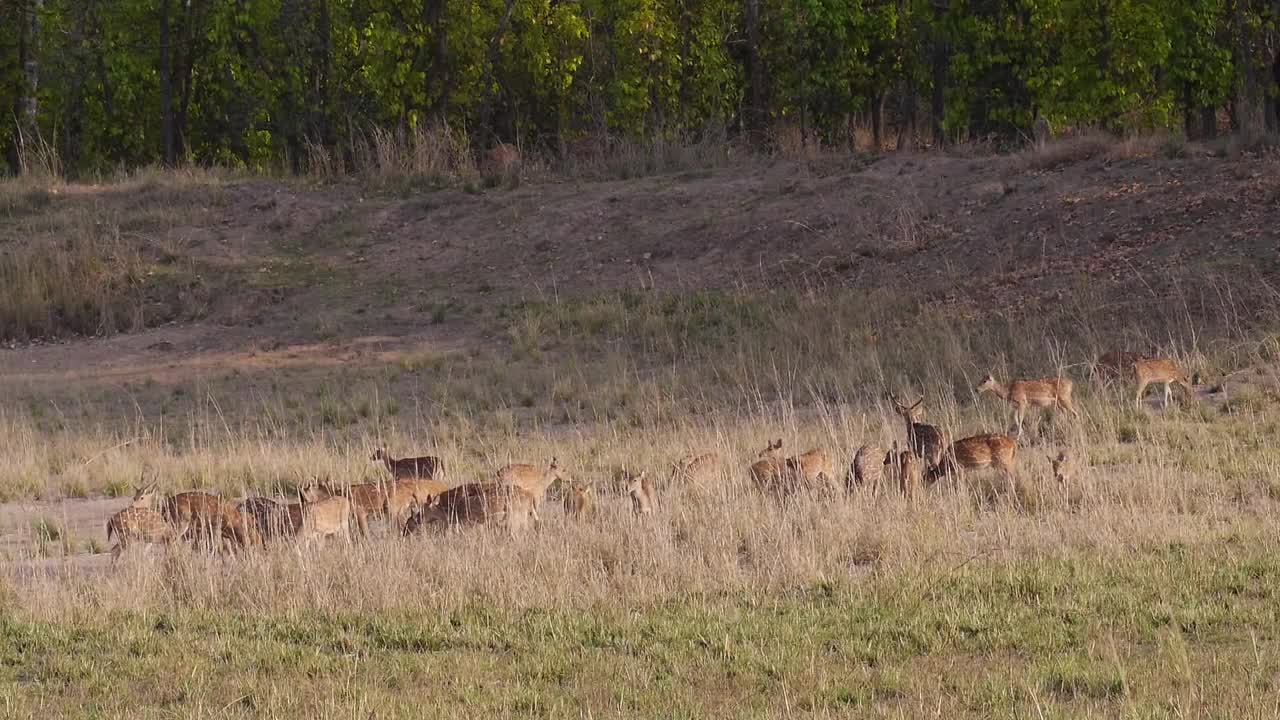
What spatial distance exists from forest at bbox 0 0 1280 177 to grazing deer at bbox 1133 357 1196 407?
53.4 ft

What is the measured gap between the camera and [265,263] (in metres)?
27.1

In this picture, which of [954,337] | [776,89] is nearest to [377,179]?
[776,89]

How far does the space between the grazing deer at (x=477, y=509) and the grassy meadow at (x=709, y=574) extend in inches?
10.0

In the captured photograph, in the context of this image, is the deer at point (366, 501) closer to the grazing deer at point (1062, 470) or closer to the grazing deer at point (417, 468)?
the grazing deer at point (417, 468)

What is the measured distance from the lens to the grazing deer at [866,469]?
37.3 ft

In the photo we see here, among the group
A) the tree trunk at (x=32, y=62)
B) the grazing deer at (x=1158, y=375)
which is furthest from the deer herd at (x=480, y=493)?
the tree trunk at (x=32, y=62)

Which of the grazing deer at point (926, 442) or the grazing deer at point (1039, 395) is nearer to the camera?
the grazing deer at point (926, 442)

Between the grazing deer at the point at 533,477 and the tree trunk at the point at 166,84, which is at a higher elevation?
the tree trunk at the point at 166,84

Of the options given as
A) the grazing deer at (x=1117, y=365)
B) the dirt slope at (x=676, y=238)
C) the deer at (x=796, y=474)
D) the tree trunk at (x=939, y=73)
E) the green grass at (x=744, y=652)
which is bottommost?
the green grass at (x=744, y=652)

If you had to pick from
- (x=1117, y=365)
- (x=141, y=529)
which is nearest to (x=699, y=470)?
(x=141, y=529)

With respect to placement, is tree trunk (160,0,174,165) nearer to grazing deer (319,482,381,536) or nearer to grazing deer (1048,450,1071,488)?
grazing deer (319,482,381,536)

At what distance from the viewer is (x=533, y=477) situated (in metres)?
11.6

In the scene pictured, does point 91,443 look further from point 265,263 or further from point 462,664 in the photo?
point 265,263

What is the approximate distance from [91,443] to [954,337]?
9.59 metres
